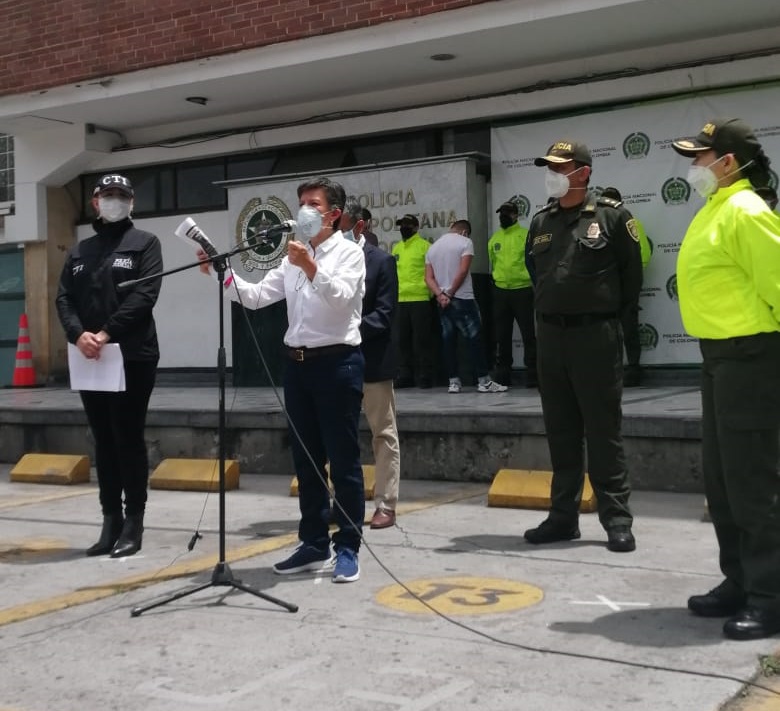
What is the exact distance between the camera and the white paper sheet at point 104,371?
5.70 meters

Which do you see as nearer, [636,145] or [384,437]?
[384,437]

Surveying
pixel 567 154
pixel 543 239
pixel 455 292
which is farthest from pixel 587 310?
pixel 455 292

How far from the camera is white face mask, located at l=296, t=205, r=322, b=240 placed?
4797 millimetres

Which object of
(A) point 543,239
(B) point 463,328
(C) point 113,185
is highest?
(C) point 113,185

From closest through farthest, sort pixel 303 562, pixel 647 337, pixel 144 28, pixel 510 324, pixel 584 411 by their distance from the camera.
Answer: pixel 303 562
pixel 584 411
pixel 647 337
pixel 510 324
pixel 144 28

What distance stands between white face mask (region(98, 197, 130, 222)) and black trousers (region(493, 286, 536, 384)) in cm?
603

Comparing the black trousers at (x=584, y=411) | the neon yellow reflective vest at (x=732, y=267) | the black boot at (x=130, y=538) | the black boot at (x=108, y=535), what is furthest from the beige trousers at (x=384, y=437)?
the neon yellow reflective vest at (x=732, y=267)

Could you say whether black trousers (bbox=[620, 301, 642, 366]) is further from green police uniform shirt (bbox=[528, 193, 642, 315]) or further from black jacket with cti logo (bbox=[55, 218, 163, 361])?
black jacket with cti logo (bbox=[55, 218, 163, 361])

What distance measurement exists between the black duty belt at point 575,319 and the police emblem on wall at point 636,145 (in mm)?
5935

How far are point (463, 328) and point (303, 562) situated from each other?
20.3 feet

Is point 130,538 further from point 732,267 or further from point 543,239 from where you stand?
point 732,267

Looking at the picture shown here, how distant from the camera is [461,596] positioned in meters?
4.75

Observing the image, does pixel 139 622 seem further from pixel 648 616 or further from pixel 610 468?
pixel 610 468

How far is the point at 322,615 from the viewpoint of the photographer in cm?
446
